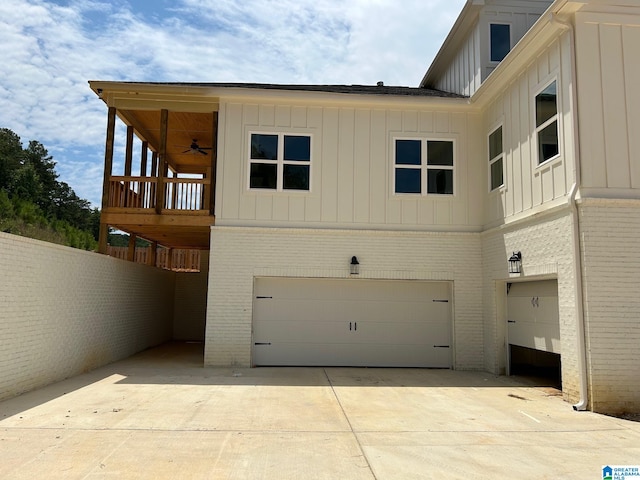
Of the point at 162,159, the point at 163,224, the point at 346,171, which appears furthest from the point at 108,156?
the point at 346,171

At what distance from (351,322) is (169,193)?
16.9 feet

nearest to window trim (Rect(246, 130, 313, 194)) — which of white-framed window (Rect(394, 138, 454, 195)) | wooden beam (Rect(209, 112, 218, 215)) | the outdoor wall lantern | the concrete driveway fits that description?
wooden beam (Rect(209, 112, 218, 215))

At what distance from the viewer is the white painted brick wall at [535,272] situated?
7.57 m

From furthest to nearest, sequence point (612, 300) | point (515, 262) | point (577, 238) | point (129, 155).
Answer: point (129, 155), point (515, 262), point (577, 238), point (612, 300)

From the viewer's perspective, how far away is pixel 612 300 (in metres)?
7.24

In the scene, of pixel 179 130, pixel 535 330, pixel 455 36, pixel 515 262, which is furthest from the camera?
pixel 179 130

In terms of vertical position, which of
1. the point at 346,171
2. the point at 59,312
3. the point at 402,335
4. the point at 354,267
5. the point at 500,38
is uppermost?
the point at 500,38

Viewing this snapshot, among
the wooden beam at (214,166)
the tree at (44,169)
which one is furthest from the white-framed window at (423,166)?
the tree at (44,169)

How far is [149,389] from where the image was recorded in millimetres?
8078

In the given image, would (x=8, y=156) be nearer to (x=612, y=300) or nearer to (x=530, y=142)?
(x=530, y=142)

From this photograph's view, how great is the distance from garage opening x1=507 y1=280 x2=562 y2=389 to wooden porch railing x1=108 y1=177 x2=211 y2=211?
22.1 ft

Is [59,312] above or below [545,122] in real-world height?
below

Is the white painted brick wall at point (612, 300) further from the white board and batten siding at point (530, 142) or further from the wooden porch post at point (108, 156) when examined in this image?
the wooden porch post at point (108, 156)

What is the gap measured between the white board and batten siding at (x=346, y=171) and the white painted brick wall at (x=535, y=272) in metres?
1.24
